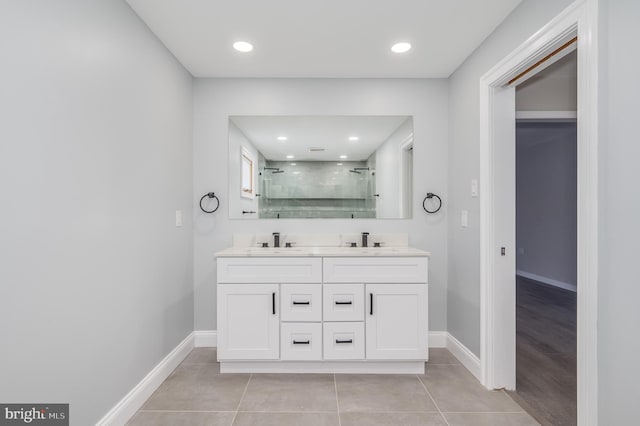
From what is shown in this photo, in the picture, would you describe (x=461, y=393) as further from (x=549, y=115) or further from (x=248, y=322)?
(x=549, y=115)

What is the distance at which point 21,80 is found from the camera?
124 cm

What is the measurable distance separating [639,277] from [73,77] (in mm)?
2438

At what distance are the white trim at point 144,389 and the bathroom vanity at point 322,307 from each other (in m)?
0.40

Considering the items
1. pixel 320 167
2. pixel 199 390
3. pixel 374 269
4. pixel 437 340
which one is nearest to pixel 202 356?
pixel 199 390

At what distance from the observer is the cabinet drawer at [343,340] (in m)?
2.37

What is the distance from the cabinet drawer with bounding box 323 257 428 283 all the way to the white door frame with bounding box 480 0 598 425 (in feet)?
1.50

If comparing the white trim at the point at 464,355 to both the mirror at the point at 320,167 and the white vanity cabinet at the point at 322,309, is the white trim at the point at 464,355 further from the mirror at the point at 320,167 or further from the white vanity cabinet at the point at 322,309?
the mirror at the point at 320,167

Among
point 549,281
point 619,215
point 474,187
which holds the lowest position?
point 549,281

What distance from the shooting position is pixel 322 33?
7.24 ft

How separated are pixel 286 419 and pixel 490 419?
45.5 inches

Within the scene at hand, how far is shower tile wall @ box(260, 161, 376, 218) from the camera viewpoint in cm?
298

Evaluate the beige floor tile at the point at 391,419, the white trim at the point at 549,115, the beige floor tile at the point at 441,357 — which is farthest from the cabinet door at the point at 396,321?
the white trim at the point at 549,115

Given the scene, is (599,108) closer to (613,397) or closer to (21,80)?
(613,397)

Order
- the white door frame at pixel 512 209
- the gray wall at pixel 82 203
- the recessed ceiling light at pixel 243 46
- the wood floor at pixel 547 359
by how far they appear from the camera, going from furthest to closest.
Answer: the recessed ceiling light at pixel 243 46 → the wood floor at pixel 547 359 → the white door frame at pixel 512 209 → the gray wall at pixel 82 203
